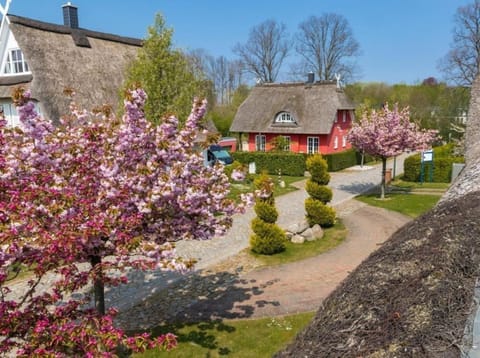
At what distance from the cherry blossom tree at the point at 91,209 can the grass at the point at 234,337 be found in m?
2.00

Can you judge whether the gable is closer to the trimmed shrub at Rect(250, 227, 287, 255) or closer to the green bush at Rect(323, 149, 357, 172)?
the trimmed shrub at Rect(250, 227, 287, 255)

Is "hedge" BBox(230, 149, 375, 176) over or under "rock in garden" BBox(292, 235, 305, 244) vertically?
over

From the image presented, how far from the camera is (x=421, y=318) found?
2.20 meters

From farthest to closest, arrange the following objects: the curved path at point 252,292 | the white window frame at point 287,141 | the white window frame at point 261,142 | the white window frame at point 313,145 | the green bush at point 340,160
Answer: the white window frame at point 261,142 → the white window frame at point 287,141 → the white window frame at point 313,145 → the green bush at point 340,160 → the curved path at point 252,292

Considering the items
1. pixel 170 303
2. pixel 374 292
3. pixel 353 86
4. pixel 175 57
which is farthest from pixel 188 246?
pixel 353 86

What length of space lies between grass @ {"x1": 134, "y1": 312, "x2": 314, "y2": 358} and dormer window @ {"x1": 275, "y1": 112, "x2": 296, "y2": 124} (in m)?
26.2

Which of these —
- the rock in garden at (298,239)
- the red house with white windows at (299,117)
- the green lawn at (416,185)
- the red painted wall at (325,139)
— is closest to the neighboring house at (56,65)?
the rock in garden at (298,239)

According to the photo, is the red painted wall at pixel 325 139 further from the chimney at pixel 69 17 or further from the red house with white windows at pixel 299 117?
the chimney at pixel 69 17

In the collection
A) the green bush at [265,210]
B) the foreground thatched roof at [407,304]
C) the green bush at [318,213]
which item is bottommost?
the green bush at [318,213]

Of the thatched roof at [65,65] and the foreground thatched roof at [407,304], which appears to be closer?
the foreground thatched roof at [407,304]

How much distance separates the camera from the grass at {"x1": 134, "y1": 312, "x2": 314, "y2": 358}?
7.21m

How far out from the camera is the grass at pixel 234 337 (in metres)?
7.21

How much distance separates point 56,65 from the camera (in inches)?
829

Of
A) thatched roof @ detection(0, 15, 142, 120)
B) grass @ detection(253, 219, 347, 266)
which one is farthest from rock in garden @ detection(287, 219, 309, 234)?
thatched roof @ detection(0, 15, 142, 120)
